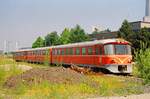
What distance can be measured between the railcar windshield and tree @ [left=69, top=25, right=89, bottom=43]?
42315mm

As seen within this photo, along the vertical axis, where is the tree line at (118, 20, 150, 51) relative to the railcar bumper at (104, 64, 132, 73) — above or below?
above

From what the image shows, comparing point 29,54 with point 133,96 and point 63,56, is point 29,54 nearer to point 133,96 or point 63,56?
point 63,56

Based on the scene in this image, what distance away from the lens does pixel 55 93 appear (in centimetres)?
1173

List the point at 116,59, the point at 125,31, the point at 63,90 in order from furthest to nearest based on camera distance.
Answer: the point at 125,31 → the point at 116,59 → the point at 63,90

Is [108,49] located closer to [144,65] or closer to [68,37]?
[144,65]

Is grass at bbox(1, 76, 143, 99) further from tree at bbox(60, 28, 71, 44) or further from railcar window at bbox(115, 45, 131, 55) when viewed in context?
tree at bbox(60, 28, 71, 44)

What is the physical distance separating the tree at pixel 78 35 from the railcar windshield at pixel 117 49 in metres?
42.3

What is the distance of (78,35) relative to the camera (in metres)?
71.9

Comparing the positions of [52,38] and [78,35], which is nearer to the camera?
[78,35]

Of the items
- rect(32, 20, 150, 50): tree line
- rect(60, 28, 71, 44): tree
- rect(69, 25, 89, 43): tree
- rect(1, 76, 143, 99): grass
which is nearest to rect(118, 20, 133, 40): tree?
rect(32, 20, 150, 50): tree line

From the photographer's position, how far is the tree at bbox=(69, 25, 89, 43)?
71.7 m

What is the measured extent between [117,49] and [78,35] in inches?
1720

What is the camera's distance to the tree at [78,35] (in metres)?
71.7

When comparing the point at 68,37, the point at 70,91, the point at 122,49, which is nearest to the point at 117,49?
the point at 122,49
